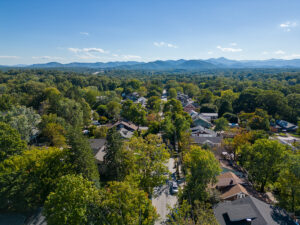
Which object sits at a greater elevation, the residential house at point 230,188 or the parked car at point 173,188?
the residential house at point 230,188

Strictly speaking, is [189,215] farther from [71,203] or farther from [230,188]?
[230,188]

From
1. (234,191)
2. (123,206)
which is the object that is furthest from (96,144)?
(234,191)

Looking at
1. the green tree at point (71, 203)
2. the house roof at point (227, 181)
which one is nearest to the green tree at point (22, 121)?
the green tree at point (71, 203)

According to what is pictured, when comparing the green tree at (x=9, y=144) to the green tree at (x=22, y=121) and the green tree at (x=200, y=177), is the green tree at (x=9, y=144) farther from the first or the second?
the green tree at (x=200, y=177)

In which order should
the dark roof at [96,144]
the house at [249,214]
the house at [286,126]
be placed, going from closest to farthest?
1. the house at [249,214]
2. the dark roof at [96,144]
3. the house at [286,126]

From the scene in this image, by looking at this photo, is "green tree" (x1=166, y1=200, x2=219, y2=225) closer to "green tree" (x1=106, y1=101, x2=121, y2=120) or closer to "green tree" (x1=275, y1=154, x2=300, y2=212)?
"green tree" (x1=275, y1=154, x2=300, y2=212)

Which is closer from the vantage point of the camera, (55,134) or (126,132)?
(55,134)

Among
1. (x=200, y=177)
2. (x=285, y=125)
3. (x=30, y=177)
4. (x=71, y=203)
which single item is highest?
(x=71, y=203)

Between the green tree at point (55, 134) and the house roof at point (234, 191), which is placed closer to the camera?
the house roof at point (234, 191)
